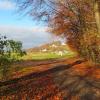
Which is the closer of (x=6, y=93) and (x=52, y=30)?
(x=6, y=93)

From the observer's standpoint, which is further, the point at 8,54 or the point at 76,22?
the point at 76,22

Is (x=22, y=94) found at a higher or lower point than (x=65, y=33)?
lower

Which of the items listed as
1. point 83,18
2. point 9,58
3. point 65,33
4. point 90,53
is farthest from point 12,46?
point 65,33

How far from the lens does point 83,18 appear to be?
34.3m

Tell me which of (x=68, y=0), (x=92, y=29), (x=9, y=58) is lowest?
(x=9, y=58)

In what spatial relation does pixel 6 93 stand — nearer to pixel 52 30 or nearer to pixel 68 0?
pixel 68 0

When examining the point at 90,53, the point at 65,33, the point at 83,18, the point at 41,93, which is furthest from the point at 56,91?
the point at 65,33

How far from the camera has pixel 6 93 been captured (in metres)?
17.7

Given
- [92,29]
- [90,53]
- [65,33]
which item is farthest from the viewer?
[65,33]

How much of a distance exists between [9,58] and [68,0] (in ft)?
52.9

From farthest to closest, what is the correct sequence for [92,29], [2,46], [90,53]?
[90,53] < [92,29] < [2,46]

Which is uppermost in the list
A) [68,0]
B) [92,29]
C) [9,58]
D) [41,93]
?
[68,0]

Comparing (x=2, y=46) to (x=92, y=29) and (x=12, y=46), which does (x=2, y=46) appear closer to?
(x=12, y=46)

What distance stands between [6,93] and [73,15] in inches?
733
